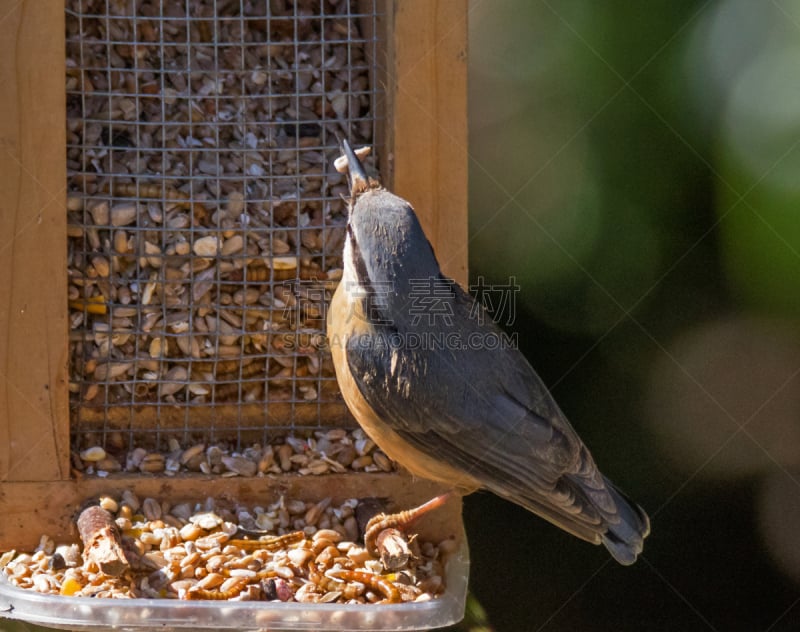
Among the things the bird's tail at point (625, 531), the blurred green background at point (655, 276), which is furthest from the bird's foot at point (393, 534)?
the blurred green background at point (655, 276)

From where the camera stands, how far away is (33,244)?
3.44 meters

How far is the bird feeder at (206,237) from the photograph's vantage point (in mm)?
3500

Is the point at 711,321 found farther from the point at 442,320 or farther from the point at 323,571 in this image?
the point at 323,571

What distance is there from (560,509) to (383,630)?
0.75m

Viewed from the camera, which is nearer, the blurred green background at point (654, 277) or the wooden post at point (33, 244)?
the wooden post at point (33, 244)

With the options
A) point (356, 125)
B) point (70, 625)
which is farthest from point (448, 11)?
point (70, 625)

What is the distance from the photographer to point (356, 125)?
12.3 feet

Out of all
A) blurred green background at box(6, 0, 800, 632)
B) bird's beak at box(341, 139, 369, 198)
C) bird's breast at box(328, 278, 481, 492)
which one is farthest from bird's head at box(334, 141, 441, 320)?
blurred green background at box(6, 0, 800, 632)

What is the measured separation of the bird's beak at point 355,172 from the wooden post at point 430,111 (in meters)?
0.18

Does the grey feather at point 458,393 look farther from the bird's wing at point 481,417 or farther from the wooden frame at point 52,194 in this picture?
the wooden frame at point 52,194

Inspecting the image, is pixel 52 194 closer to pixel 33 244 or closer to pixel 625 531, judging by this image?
pixel 33 244

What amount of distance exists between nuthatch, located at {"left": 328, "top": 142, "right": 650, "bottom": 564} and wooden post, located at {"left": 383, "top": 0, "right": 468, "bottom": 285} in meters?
0.18

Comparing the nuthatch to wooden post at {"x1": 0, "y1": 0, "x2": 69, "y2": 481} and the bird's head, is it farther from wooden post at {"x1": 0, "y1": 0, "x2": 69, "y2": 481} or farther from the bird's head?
wooden post at {"x1": 0, "y1": 0, "x2": 69, "y2": 481}

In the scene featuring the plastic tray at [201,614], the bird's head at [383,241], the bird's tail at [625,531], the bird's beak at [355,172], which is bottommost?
the plastic tray at [201,614]
